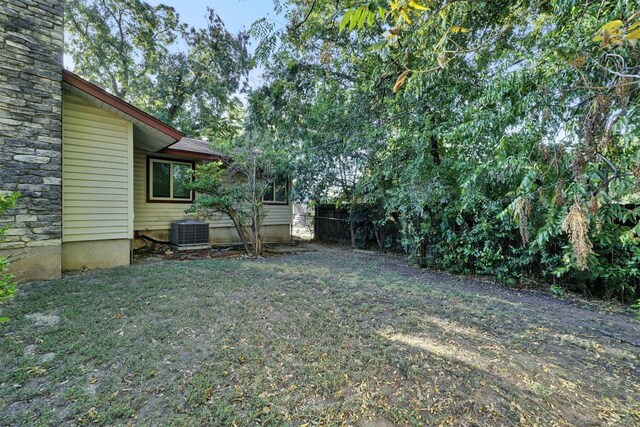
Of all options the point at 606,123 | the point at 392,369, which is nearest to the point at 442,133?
the point at 606,123

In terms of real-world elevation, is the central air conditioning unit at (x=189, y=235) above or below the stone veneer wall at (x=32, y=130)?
below

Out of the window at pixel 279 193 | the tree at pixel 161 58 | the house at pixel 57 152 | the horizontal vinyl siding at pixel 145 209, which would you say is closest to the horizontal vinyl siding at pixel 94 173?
the house at pixel 57 152

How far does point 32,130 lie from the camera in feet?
14.9

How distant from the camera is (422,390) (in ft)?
7.00

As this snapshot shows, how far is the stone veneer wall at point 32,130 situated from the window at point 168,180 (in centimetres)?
337

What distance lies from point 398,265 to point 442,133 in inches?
125

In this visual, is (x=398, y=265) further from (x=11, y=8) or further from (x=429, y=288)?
(x=11, y=8)

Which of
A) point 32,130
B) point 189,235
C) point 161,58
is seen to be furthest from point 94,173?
point 161,58

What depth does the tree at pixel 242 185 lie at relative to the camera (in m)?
6.93

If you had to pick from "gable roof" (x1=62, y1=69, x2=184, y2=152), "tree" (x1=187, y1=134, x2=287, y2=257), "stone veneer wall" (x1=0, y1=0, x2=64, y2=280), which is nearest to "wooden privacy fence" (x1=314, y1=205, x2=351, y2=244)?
"tree" (x1=187, y1=134, x2=287, y2=257)

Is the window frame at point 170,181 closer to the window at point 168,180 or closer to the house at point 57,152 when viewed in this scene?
the window at point 168,180

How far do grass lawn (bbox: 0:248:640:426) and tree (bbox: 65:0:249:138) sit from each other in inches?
517

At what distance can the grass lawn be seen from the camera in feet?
6.28

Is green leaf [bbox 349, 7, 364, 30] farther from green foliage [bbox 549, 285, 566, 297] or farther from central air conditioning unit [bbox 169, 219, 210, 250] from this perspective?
central air conditioning unit [bbox 169, 219, 210, 250]
